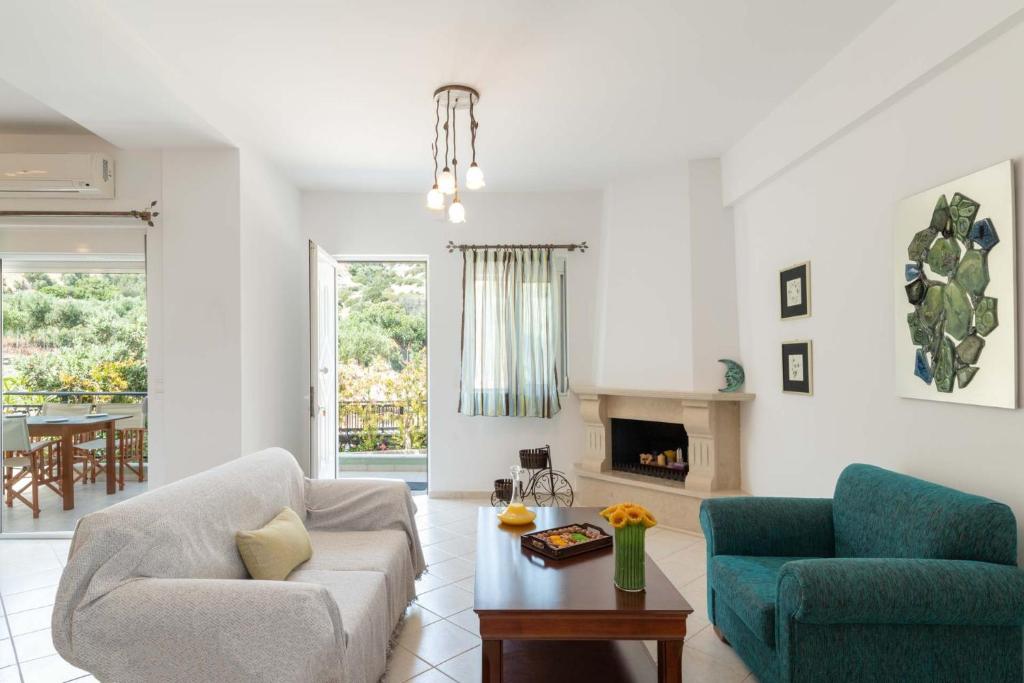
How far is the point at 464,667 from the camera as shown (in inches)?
94.7

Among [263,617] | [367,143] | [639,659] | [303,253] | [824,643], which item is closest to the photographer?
[263,617]

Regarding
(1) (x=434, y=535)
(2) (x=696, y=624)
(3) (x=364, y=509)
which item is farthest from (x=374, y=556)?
(1) (x=434, y=535)

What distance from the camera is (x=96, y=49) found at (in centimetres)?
257

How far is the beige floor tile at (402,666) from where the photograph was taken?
2332 millimetres

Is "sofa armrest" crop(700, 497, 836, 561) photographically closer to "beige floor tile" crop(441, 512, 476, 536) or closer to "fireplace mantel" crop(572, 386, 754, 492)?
"fireplace mantel" crop(572, 386, 754, 492)

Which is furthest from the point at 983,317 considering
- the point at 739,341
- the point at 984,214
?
the point at 739,341

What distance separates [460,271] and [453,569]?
2624mm

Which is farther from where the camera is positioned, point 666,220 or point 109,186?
point 666,220

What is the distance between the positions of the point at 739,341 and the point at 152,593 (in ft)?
12.6

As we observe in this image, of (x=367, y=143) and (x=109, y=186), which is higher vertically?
(x=367, y=143)

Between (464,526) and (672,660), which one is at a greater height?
(672,660)

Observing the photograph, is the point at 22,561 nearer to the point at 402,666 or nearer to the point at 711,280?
the point at 402,666

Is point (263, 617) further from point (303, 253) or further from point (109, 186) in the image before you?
point (303, 253)

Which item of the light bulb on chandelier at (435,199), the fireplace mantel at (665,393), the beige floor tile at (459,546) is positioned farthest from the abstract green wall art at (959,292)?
the beige floor tile at (459,546)
